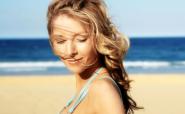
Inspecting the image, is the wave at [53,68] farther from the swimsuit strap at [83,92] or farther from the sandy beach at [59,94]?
the swimsuit strap at [83,92]

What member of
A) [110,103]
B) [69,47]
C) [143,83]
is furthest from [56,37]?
[143,83]

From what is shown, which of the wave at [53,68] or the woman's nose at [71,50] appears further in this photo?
the wave at [53,68]

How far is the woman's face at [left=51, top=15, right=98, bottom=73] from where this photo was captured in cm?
187

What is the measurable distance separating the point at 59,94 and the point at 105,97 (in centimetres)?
1150

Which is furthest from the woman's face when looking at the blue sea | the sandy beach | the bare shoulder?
the blue sea

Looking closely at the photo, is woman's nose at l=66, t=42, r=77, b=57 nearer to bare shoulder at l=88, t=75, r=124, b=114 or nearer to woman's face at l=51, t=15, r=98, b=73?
woman's face at l=51, t=15, r=98, b=73

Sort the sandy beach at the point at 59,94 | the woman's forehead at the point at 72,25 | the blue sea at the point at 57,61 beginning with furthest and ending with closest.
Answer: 1. the blue sea at the point at 57,61
2. the sandy beach at the point at 59,94
3. the woman's forehead at the point at 72,25

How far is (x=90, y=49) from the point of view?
6.27 feet

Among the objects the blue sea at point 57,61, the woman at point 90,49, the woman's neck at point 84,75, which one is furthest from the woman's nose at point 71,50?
the blue sea at point 57,61

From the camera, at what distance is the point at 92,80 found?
192 cm

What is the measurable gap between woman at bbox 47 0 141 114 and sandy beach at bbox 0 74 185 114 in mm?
6585

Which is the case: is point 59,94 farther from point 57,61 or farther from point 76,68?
point 57,61

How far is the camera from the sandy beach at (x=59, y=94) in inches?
436

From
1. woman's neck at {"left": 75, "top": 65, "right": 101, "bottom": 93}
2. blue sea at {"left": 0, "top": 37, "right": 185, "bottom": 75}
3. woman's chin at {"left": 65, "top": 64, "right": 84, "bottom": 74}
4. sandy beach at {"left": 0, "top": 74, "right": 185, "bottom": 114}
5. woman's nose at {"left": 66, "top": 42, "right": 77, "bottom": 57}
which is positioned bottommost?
A: blue sea at {"left": 0, "top": 37, "right": 185, "bottom": 75}
